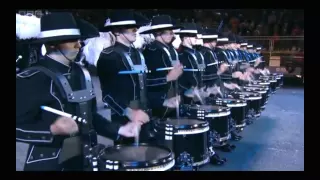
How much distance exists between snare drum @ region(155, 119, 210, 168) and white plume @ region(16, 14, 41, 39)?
2.90 feet

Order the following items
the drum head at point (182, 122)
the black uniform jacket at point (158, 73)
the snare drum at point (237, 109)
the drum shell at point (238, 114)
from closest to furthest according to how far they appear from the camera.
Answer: the drum head at point (182, 122) → the black uniform jacket at point (158, 73) → the snare drum at point (237, 109) → the drum shell at point (238, 114)

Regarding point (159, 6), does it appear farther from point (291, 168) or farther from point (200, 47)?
point (291, 168)

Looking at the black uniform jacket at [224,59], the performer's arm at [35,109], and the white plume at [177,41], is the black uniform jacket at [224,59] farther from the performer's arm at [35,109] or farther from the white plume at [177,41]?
the performer's arm at [35,109]

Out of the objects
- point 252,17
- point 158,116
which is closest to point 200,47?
point 252,17

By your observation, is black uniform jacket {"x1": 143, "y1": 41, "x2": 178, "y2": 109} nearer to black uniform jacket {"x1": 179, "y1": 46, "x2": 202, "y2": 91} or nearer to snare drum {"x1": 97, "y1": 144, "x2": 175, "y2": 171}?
black uniform jacket {"x1": 179, "y1": 46, "x2": 202, "y2": 91}

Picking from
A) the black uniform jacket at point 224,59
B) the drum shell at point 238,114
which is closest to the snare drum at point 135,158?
the drum shell at point 238,114

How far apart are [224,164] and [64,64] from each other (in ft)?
6.95

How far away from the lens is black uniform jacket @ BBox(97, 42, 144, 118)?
238 cm

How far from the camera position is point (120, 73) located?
7.82 ft

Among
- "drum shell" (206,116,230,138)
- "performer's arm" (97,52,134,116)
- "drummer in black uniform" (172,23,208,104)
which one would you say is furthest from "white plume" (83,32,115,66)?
"drum shell" (206,116,230,138)

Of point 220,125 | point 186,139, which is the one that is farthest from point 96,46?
point 186,139

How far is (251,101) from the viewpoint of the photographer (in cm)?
467

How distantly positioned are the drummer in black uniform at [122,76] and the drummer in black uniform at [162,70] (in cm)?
40

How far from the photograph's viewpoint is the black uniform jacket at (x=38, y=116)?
64.2 inches
